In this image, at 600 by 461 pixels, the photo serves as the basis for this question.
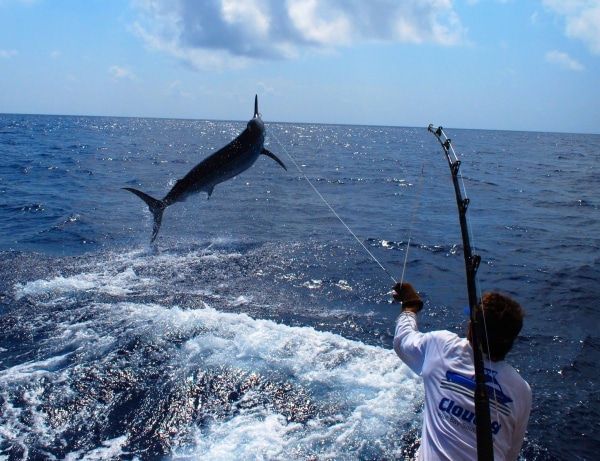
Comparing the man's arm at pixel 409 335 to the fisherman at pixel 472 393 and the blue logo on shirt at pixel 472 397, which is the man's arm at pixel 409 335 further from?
the blue logo on shirt at pixel 472 397

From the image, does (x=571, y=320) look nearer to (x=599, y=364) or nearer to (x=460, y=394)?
(x=599, y=364)

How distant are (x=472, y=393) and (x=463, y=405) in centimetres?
7

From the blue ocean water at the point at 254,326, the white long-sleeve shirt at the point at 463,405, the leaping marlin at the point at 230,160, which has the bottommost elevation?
the blue ocean water at the point at 254,326

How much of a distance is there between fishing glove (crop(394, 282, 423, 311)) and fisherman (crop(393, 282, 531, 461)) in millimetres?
439

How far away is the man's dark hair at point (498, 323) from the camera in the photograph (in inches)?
95.4

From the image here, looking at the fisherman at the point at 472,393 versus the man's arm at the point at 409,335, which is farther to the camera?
the man's arm at the point at 409,335

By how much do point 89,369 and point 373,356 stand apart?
12.2 ft

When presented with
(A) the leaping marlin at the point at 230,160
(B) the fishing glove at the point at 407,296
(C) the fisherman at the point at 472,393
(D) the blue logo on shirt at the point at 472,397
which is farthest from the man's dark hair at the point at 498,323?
(A) the leaping marlin at the point at 230,160

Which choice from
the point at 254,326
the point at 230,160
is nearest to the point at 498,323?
the point at 230,160

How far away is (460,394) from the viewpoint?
2.42 metres

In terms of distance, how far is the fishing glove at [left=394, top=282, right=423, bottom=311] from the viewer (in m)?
3.03

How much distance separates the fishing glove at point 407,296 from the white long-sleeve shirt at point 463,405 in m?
0.43

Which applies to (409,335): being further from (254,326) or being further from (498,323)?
(254,326)

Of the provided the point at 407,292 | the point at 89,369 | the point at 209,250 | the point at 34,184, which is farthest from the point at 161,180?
the point at 407,292
